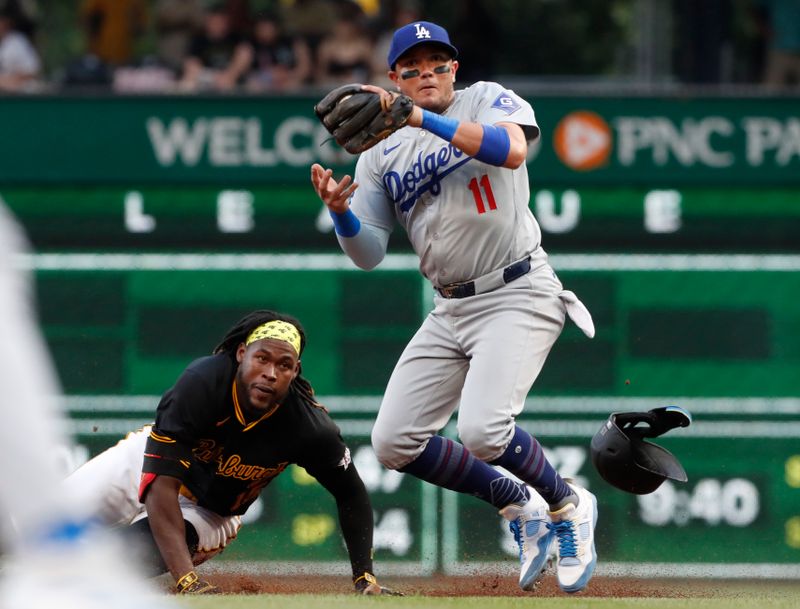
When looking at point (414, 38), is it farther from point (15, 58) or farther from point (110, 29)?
point (110, 29)

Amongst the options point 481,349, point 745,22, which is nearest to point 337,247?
point 481,349

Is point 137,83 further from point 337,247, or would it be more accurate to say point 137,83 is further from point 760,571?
point 760,571

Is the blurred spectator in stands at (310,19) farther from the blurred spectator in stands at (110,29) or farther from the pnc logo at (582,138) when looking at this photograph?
the pnc logo at (582,138)

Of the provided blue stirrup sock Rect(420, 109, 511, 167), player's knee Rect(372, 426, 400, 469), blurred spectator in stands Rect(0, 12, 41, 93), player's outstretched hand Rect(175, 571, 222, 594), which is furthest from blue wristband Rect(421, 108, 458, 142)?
blurred spectator in stands Rect(0, 12, 41, 93)

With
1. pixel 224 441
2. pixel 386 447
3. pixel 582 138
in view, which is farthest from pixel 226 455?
pixel 582 138

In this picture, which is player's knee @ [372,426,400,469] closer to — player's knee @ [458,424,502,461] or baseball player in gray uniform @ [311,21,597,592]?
baseball player in gray uniform @ [311,21,597,592]

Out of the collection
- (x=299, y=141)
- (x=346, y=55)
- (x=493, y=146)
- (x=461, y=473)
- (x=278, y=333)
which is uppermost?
(x=346, y=55)
